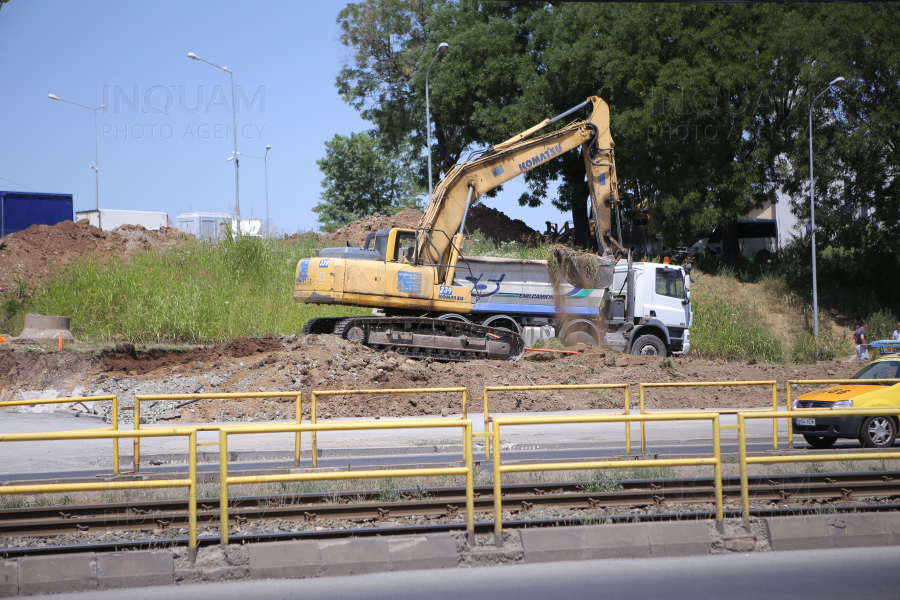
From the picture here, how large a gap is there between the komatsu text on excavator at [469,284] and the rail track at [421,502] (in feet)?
30.7

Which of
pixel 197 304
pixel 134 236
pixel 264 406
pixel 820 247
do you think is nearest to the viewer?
pixel 264 406

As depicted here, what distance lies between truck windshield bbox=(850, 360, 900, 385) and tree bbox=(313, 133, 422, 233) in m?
46.8

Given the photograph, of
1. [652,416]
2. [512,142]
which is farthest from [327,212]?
[652,416]

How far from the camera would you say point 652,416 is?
19.3 feet

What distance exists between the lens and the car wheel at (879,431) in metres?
9.66

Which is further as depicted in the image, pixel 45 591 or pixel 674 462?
pixel 674 462

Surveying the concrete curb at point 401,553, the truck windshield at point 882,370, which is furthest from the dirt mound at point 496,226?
the concrete curb at point 401,553

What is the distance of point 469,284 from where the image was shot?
18828 mm

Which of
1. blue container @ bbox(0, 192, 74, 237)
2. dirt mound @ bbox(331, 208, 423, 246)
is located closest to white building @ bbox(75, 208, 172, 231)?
blue container @ bbox(0, 192, 74, 237)

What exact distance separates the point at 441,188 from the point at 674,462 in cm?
1309

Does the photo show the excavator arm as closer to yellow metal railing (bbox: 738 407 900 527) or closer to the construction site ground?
the construction site ground

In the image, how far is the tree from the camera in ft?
184

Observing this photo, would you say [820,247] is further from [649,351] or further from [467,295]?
[467,295]

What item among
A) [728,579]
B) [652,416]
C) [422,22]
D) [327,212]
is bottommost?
[728,579]
